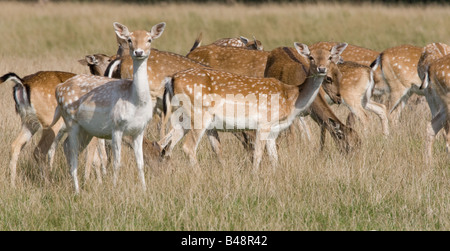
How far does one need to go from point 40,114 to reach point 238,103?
1.75 m

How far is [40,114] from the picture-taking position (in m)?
7.00

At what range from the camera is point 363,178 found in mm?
6406

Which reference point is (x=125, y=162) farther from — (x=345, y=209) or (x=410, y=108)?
(x=410, y=108)

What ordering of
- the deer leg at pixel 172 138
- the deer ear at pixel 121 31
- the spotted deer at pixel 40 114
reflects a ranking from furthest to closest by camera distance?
the deer leg at pixel 172 138
the spotted deer at pixel 40 114
the deer ear at pixel 121 31

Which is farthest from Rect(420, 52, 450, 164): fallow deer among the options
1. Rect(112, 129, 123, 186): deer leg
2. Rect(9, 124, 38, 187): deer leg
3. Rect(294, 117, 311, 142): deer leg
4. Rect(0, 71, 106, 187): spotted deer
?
Rect(9, 124, 38, 187): deer leg

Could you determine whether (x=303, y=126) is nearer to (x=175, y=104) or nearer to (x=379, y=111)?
(x=379, y=111)

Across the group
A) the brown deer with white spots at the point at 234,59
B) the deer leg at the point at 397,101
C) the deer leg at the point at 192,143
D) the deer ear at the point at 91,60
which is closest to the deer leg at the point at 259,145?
the deer leg at the point at 192,143

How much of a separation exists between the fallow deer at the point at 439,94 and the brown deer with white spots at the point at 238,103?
1062 mm

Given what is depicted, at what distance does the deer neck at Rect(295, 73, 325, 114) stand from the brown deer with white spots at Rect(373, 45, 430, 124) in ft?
9.99

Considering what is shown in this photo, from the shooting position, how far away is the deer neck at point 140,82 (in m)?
6.05

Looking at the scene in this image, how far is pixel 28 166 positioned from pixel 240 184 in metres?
2.15

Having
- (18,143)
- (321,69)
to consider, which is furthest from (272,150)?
(18,143)

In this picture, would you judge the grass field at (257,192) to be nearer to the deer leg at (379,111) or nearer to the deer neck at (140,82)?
the deer leg at (379,111)
